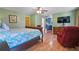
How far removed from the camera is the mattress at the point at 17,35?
2203 millimetres

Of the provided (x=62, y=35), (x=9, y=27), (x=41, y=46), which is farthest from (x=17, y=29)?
(x=62, y=35)

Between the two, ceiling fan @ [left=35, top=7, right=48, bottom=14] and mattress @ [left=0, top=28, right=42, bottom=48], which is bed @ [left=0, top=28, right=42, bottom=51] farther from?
ceiling fan @ [left=35, top=7, right=48, bottom=14]

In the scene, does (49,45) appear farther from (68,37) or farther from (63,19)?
(63,19)

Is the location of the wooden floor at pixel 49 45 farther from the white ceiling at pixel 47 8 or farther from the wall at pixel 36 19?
the white ceiling at pixel 47 8

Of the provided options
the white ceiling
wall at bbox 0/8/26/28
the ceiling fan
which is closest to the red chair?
the white ceiling

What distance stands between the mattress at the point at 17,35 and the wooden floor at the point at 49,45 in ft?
0.59

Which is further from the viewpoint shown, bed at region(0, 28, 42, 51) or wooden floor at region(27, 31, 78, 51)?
wooden floor at region(27, 31, 78, 51)

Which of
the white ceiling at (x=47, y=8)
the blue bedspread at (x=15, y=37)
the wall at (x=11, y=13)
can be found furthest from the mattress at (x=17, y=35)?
the white ceiling at (x=47, y=8)

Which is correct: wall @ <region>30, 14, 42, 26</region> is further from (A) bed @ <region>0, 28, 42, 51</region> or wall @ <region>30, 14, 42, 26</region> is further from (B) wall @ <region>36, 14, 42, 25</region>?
(A) bed @ <region>0, 28, 42, 51</region>

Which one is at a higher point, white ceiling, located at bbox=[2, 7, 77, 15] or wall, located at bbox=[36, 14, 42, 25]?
white ceiling, located at bbox=[2, 7, 77, 15]

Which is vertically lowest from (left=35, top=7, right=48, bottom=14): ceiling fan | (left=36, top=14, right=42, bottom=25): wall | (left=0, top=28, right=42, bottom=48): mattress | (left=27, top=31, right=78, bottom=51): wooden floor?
(left=27, top=31, right=78, bottom=51): wooden floor

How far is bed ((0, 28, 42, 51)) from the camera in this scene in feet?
7.25

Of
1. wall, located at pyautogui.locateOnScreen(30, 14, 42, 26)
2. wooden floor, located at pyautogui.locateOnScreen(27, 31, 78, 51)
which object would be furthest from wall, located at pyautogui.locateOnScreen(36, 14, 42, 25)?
wooden floor, located at pyautogui.locateOnScreen(27, 31, 78, 51)
